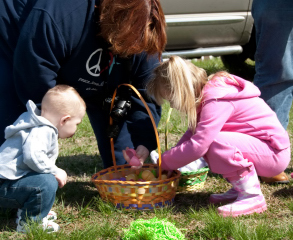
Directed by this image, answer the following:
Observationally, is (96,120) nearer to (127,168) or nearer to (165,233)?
(127,168)

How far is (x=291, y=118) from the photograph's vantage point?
4590 millimetres

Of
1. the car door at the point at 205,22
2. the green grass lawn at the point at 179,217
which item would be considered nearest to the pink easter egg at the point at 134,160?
the green grass lawn at the point at 179,217

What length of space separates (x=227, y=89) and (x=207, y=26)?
393 cm

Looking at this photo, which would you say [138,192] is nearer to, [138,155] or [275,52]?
[138,155]

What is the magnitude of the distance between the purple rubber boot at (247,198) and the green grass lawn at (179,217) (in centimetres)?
4

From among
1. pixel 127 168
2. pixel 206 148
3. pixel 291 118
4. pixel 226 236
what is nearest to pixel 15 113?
pixel 127 168

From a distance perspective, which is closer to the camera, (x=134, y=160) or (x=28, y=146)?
(x=28, y=146)

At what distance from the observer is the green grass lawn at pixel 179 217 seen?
223cm

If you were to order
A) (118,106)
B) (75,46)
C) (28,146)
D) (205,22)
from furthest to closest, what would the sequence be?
(205,22), (118,106), (75,46), (28,146)

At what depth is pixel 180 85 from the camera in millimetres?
2455

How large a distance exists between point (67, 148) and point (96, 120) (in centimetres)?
96

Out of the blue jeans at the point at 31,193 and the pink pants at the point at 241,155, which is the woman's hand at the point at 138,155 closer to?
the pink pants at the point at 241,155

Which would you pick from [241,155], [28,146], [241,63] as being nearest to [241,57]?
[241,63]

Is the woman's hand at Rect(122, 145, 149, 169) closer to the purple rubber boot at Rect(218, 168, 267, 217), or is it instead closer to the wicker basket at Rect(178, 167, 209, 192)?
the wicker basket at Rect(178, 167, 209, 192)
